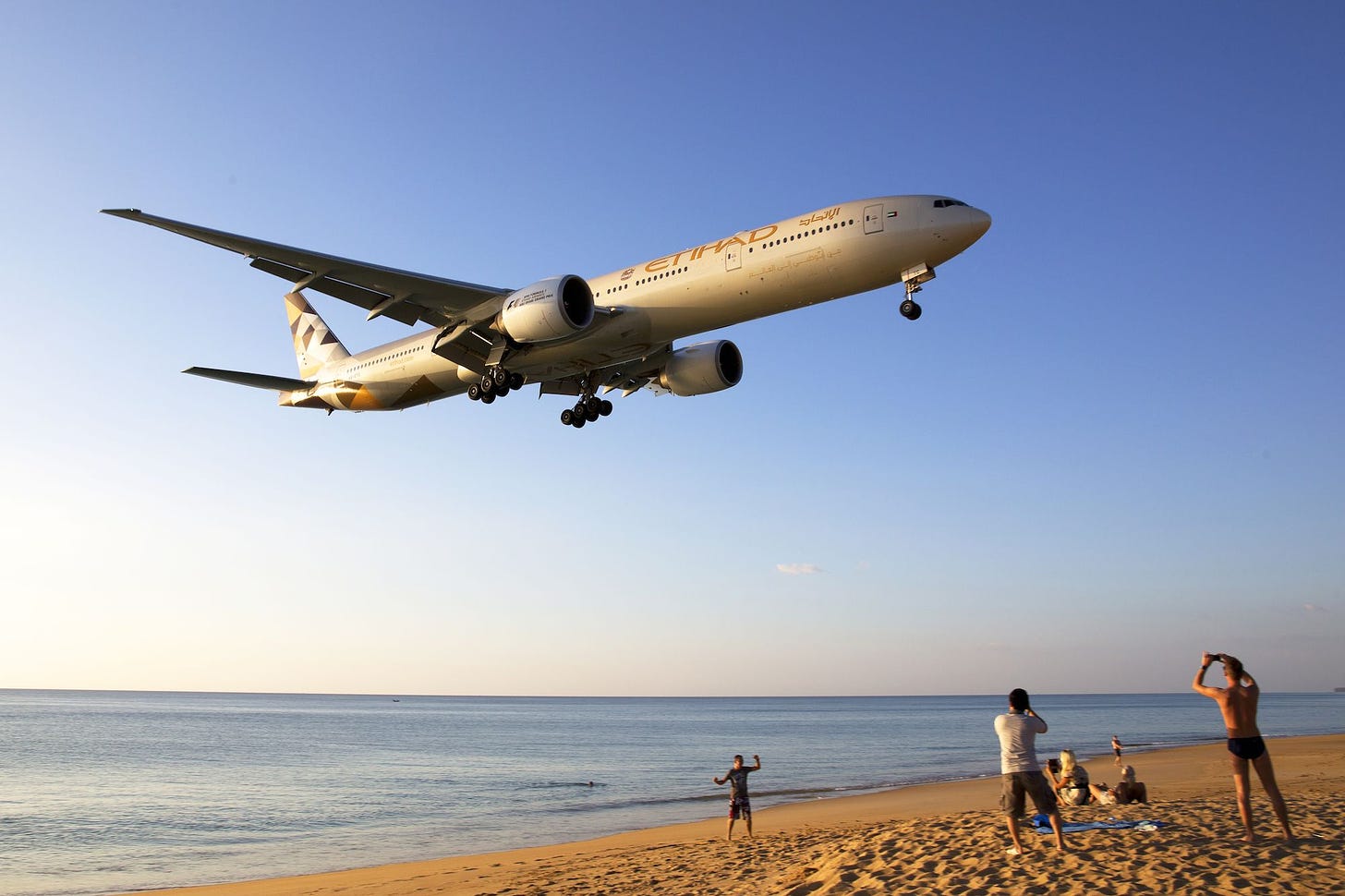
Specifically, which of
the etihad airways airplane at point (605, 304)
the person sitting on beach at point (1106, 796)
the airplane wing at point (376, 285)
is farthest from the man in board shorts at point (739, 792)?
the airplane wing at point (376, 285)

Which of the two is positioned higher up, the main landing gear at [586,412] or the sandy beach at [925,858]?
the main landing gear at [586,412]

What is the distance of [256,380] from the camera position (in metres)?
29.0

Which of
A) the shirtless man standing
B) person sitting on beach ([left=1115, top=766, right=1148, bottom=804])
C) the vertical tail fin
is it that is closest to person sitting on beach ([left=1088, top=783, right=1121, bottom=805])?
person sitting on beach ([left=1115, top=766, right=1148, bottom=804])

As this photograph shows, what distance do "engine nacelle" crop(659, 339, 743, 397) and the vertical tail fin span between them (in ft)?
40.3

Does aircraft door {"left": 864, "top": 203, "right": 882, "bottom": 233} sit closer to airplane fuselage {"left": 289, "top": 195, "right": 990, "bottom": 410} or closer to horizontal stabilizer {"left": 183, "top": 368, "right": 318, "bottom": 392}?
airplane fuselage {"left": 289, "top": 195, "right": 990, "bottom": 410}

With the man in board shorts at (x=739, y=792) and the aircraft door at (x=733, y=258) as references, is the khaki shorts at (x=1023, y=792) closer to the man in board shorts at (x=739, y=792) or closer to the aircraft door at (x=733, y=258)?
the man in board shorts at (x=739, y=792)

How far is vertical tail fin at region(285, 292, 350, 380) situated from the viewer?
34.0 metres

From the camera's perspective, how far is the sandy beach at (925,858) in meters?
10.9

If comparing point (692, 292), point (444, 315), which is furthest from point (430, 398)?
point (692, 292)

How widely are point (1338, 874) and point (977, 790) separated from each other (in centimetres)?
2444

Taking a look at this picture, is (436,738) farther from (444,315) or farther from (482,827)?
(444,315)

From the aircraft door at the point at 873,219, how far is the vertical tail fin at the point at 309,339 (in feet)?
64.8

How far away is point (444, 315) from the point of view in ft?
86.3

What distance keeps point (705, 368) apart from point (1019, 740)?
18.2 metres
